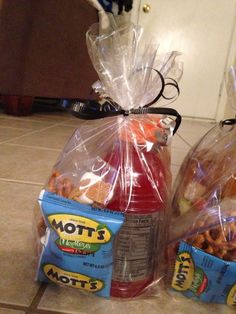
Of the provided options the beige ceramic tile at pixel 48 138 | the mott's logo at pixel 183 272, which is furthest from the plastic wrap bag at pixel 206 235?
the beige ceramic tile at pixel 48 138

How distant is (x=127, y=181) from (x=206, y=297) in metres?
0.14

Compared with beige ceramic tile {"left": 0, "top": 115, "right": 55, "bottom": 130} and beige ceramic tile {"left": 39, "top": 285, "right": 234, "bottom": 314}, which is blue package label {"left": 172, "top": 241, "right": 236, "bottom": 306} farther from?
beige ceramic tile {"left": 0, "top": 115, "right": 55, "bottom": 130}

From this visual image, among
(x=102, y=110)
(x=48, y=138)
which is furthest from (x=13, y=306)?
(x=48, y=138)

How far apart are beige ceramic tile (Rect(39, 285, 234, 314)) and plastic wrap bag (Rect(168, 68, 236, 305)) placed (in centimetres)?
1

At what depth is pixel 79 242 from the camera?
295 millimetres

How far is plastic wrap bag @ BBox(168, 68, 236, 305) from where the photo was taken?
299 millimetres

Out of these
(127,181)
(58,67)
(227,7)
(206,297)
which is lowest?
(206,297)

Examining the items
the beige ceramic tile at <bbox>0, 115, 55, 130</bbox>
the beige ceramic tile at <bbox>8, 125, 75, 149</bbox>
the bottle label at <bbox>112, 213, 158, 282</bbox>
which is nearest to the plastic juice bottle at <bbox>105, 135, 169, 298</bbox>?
the bottle label at <bbox>112, 213, 158, 282</bbox>

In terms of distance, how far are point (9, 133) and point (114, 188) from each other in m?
0.82

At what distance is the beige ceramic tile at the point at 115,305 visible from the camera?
11.6 inches

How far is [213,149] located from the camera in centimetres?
44

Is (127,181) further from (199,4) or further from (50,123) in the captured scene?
(199,4)

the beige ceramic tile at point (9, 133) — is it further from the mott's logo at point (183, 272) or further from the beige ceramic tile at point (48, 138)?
the mott's logo at point (183, 272)

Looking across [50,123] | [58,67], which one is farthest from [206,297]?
[58,67]
